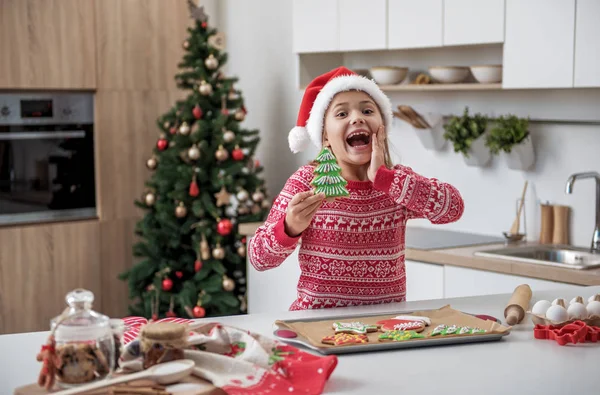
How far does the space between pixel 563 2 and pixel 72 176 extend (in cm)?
293

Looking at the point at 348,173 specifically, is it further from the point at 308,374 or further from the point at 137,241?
the point at 137,241

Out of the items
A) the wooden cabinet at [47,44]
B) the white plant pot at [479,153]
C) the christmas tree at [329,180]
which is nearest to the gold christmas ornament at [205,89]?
the wooden cabinet at [47,44]

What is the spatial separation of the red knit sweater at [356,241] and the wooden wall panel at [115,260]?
9.73 ft

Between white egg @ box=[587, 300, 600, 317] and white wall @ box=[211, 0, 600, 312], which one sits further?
white wall @ box=[211, 0, 600, 312]

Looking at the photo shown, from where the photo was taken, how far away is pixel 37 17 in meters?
4.72

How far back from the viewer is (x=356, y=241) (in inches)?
88.9

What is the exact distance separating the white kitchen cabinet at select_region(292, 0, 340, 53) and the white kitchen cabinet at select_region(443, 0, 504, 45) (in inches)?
29.3

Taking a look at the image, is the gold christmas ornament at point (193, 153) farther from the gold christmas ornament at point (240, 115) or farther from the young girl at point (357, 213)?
the young girl at point (357, 213)

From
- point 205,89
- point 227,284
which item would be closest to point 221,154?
point 205,89

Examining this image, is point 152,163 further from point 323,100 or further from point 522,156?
point 323,100

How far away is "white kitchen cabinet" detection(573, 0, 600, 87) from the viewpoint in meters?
3.26

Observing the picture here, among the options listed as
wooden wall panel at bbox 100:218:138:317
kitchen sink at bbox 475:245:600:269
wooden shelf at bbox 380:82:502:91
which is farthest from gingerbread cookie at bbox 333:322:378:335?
wooden wall panel at bbox 100:218:138:317

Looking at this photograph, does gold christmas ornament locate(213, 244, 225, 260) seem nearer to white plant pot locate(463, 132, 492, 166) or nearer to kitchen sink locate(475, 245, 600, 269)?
white plant pot locate(463, 132, 492, 166)

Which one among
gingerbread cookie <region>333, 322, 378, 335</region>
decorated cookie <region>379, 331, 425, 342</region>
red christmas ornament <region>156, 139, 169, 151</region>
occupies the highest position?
red christmas ornament <region>156, 139, 169, 151</region>
